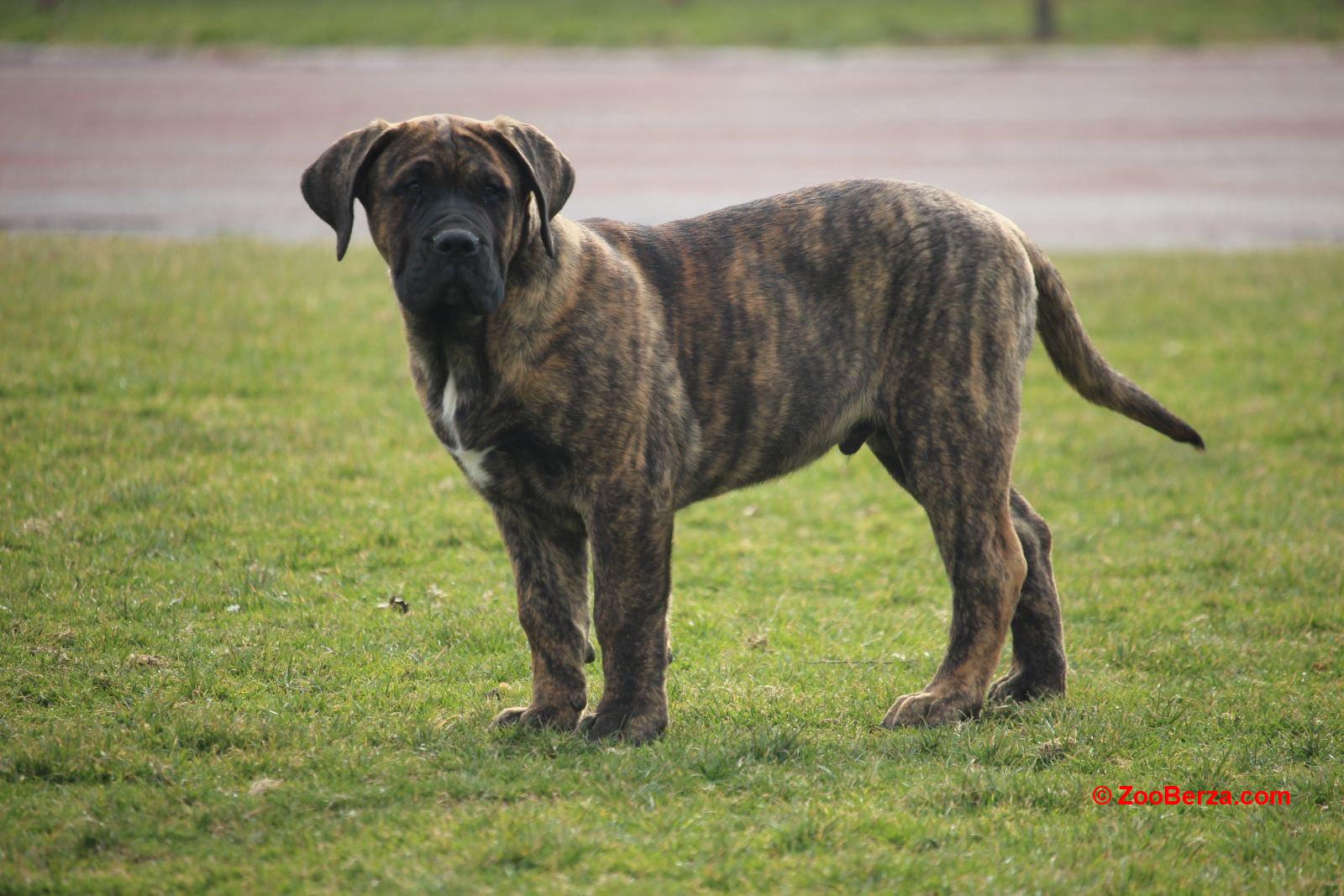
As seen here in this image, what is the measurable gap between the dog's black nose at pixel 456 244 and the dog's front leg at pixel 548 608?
100cm

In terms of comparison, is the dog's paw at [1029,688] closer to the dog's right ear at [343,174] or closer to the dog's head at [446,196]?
the dog's head at [446,196]

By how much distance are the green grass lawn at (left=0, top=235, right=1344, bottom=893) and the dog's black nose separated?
5.22 feet

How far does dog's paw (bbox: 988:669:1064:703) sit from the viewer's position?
542 cm

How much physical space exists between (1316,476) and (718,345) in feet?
15.6

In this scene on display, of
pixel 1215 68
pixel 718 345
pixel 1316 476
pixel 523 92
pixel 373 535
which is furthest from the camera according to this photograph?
pixel 1215 68

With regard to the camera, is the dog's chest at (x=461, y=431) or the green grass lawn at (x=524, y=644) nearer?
the green grass lawn at (x=524, y=644)

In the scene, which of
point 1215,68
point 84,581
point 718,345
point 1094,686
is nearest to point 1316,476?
point 1094,686

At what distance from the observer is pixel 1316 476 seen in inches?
324

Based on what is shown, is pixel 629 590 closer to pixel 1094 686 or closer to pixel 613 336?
pixel 613 336

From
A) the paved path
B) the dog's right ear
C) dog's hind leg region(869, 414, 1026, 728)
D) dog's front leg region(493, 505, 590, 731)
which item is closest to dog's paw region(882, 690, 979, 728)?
dog's hind leg region(869, 414, 1026, 728)

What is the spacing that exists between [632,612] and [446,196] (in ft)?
4.79

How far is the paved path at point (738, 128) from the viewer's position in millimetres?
12812

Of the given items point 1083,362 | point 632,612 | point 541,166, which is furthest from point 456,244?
point 1083,362

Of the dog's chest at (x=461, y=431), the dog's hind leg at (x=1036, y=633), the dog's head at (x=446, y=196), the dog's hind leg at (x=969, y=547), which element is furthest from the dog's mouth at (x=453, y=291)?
the dog's hind leg at (x=1036, y=633)
